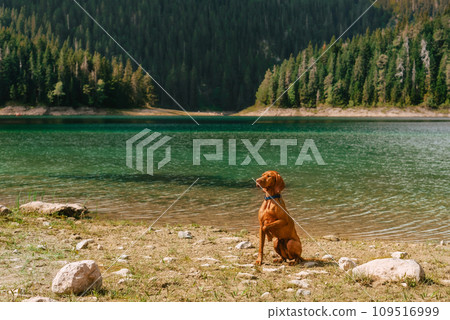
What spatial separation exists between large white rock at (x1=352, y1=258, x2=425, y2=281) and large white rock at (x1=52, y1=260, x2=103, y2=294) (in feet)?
13.1

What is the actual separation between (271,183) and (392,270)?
8.14 feet

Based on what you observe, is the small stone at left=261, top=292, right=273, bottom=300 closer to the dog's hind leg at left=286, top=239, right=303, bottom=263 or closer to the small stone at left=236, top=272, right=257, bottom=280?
the small stone at left=236, top=272, right=257, bottom=280

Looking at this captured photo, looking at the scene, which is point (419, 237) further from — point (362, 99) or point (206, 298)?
point (362, 99)

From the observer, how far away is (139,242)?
30.2 ft

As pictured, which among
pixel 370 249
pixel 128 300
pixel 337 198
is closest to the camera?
pixel 128 300

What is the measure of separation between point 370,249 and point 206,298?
16.5 feet

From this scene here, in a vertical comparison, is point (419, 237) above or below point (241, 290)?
below

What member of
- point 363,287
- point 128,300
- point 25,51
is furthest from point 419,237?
point 25,51

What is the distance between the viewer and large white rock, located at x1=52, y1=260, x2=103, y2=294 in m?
5.43

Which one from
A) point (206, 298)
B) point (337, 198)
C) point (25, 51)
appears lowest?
point (337, 198)

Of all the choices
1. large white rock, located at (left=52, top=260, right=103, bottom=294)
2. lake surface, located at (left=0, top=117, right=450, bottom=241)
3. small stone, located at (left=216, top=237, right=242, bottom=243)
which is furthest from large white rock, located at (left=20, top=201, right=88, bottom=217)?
large white rock, located at (left=52, top=260, right=103, bottom=294)

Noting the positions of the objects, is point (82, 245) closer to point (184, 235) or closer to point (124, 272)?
point (124, 272)

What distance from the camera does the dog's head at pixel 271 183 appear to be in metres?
7.44

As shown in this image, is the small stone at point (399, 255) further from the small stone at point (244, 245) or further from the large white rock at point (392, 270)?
the small stone at point (244, 245)
